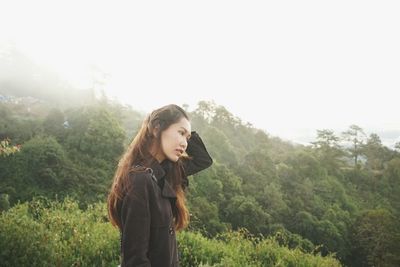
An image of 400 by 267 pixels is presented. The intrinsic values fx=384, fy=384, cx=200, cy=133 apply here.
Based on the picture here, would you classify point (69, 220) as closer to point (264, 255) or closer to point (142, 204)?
point (264, 255)

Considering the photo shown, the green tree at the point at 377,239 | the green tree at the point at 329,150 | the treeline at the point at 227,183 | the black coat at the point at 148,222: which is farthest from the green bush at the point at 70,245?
the green tree at the point at 329,150

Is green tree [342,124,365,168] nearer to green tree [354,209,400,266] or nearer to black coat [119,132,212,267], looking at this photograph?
green tree [354,209,400,266]

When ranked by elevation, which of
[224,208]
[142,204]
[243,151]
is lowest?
[224,208]

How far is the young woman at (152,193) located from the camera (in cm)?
149

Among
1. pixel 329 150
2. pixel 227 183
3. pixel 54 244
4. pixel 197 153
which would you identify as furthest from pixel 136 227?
pixel 329 150

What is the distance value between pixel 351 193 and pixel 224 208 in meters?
16.9

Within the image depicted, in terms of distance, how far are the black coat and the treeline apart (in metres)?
9.60

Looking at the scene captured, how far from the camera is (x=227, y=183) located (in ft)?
79.7

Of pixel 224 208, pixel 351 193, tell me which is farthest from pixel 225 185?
pixel 351 193

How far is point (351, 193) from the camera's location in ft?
113

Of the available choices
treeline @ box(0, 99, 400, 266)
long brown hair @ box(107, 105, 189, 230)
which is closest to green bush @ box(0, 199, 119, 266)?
long brown hair @ box(107, 105, 189, 230)

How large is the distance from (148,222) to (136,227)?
0.05 metres

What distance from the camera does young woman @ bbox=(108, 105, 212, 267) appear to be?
1492mm

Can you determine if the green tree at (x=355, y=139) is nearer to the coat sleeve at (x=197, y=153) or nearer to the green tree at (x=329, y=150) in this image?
the green tree at (x=329, y=150)
